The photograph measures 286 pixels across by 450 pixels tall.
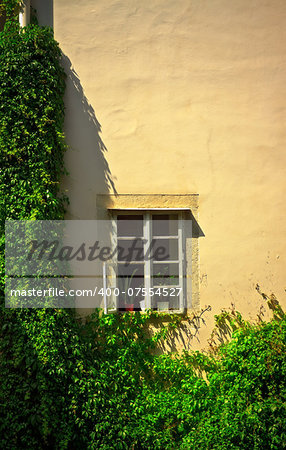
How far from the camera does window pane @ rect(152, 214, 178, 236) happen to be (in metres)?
6.48

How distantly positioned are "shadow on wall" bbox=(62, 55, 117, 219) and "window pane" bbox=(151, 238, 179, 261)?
34.4 inches

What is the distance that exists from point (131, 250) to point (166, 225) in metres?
0.60

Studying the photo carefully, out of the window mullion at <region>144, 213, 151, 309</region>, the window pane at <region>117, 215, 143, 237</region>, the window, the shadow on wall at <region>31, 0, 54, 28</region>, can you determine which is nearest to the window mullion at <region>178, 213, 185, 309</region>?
the window

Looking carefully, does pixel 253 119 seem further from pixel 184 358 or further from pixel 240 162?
pixel 184 358

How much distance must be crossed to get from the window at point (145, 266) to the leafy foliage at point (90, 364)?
0.26 meters

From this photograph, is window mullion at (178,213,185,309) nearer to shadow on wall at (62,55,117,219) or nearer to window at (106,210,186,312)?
window at (106,210,186,312)

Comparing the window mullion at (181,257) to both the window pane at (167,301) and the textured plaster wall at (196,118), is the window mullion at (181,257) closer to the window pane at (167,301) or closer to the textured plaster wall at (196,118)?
the window pane at (167,301)

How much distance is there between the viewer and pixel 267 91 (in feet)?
21.8

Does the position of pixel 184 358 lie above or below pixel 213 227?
below

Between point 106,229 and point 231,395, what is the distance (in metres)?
2.49

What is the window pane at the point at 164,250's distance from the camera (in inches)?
252

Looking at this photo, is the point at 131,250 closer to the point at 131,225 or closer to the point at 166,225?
the point at 131,225

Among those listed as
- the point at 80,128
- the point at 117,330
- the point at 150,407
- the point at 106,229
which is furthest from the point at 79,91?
the point at 150,407

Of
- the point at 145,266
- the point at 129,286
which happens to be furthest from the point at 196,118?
the point at 129,286
